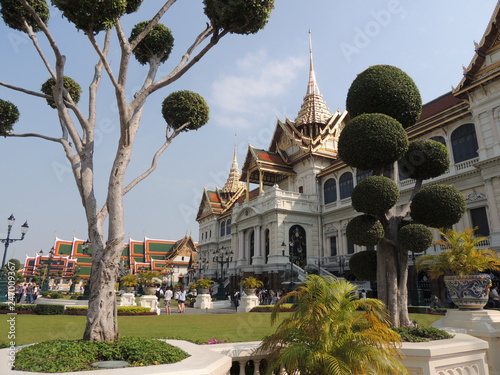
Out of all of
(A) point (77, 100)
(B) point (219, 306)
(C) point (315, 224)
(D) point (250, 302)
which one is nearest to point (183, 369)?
(A) point (77, 100)

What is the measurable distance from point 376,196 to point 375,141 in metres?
1.17

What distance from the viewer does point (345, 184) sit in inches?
1218

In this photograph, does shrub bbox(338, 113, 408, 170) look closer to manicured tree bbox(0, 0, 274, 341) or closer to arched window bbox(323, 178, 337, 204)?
manicured tree bbox(0, 0, 274, 341)

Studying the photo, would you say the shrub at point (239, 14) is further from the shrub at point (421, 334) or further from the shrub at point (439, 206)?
the shrub at point (421, 334)

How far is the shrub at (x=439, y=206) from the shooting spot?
7308 mm

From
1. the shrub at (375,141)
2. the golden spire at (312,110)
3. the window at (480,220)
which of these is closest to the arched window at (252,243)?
the golden spire at (312,110)

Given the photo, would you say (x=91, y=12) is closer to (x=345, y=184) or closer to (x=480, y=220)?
(x=480, y=220)

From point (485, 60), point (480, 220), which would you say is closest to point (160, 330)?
point (480, 220)

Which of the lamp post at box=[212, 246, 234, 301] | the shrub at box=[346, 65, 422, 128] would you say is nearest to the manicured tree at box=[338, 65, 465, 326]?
the shrub at box=[346, 65, 422, 128]

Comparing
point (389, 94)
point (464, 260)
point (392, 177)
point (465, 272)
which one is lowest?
point (465, 272)

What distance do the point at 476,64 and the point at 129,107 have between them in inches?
859

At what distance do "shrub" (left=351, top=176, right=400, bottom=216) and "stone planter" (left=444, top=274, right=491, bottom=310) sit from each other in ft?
Answer: 6.66

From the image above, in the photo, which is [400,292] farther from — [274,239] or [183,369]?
[274,239]

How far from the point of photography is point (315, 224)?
32750 mm
